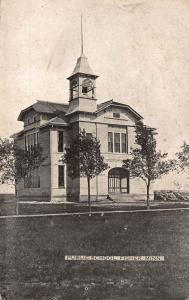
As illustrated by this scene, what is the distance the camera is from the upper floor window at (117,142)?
21453 millimetres

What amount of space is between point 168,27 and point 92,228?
18.1 feet

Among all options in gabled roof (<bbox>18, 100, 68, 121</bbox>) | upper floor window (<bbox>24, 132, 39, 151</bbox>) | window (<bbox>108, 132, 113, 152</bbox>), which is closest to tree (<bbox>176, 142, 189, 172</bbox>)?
gabled roof (<bbox>18, 100, 68, 121</bbox>)

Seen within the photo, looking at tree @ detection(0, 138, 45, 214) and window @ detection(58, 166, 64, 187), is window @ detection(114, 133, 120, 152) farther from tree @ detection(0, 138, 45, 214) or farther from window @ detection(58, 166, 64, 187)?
tree @ detection(0, 138, 45, 214)

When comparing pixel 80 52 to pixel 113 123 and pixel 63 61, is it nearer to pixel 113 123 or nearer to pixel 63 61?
pixel 63 61

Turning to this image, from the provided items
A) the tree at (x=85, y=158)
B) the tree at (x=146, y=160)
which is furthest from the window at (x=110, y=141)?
the tree at (x=85, y=158)

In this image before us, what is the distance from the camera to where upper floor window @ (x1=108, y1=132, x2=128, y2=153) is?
21.5 meters

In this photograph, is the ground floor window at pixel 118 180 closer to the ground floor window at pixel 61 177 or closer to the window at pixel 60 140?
the ground floor window at pixel 61 177

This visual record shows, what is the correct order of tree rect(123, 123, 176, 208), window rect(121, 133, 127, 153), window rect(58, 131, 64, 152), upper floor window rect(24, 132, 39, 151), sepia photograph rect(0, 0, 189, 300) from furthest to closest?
window rect(121, 133, 127, 153) < window rect(58, 131, 64, 152) < tree rect(123, 123, 176, 208) < upper floor window rect(24, 132, 39, 151) < sepia photograph rect(0, 0, 189, 300)

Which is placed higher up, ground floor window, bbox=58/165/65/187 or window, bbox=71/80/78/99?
window, bbox=71/80/78/99

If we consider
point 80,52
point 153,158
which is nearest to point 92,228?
point 80,52

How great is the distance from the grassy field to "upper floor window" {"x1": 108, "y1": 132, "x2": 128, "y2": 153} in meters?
10.1

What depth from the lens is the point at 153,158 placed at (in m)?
18.2

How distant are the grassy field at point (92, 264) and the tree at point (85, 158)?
3.97 meters

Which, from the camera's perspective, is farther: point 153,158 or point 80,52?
point 153,158
